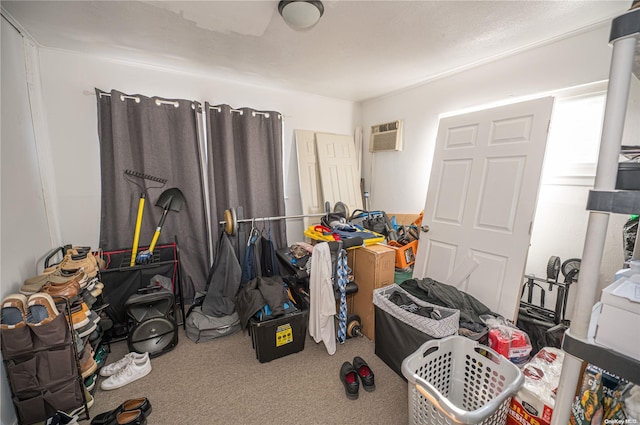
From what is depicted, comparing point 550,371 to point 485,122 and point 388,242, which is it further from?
point 485,122

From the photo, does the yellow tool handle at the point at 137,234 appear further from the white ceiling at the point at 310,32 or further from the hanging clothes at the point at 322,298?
the hanging clothes at the point at 322,298

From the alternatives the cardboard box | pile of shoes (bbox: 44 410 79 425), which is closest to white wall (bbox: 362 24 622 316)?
the cardboard box

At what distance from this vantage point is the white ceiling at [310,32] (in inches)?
65.9

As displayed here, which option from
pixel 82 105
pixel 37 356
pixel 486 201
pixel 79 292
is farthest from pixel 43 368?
pixel 486 201

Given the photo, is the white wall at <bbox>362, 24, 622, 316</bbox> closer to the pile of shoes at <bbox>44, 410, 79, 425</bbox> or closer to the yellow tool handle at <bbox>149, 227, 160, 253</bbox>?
the yellow tool handle at <bbox>149, 227, 160, 253</bbox>

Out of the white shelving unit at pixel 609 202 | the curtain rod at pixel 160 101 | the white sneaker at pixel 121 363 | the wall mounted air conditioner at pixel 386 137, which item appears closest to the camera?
the white shelving unit at pixel 609 202

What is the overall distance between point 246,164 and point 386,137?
6.10ft

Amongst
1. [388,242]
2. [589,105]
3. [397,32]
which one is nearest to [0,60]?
[397,32]

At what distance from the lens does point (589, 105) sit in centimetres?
200

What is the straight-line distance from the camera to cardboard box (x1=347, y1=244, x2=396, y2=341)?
214 centimetres

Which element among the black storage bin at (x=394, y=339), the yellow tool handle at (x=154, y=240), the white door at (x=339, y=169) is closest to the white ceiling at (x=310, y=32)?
the white door at (x=339, y=169)

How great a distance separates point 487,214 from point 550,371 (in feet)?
3.62

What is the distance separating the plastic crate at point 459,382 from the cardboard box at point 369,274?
0.69m

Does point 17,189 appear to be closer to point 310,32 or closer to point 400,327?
point 310,32
